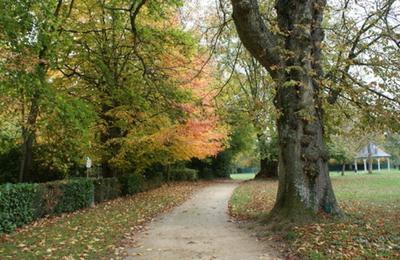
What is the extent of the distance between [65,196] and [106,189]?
410 centimetres

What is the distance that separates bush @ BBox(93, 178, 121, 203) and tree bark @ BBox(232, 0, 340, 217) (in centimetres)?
907

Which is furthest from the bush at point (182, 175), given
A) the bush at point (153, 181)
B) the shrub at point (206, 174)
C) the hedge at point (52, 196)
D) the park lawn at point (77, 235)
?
the park lawn at point (77, 235)

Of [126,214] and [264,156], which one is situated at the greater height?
[264,156]

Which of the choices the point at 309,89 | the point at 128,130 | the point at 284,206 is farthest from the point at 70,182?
the point at 309,89

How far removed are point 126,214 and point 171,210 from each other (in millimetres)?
2235

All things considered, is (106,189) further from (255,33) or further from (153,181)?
(255,33)

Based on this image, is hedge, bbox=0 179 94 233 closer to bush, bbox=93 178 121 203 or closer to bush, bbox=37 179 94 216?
bush, bbox=37 179 94 216

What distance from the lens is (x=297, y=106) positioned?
10336 millimetres

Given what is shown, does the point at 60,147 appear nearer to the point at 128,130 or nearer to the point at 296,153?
the point at 128,130

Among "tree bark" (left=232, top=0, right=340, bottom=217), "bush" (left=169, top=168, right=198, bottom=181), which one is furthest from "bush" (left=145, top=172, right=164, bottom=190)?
"tree bark" (left=232, top=0, right=340, bottom=217)

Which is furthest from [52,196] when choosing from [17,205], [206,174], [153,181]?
[206,174]

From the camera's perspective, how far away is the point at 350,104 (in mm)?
11898

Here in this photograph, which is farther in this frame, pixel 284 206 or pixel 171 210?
pixel 171 210

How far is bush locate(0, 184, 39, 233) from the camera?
1035 centimetres
